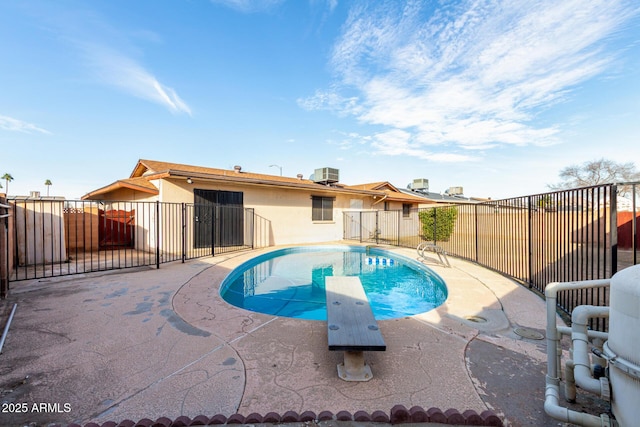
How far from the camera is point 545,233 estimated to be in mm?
5586

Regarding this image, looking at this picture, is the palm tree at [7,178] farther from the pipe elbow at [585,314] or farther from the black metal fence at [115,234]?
the pipe elbow at [585,314]

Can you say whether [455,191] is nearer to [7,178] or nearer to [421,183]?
[421,183]

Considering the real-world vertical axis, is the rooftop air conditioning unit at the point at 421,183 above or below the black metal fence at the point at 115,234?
→ above

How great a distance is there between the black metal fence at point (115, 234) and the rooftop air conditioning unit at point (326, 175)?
5.44 m

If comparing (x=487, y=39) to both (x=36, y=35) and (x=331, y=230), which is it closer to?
(x=331, y=230)

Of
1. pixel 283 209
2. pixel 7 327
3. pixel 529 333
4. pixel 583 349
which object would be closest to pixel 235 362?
pixel 583 349

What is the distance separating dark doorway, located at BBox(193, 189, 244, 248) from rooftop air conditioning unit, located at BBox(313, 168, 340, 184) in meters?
5.98

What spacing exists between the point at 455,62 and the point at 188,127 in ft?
41.0

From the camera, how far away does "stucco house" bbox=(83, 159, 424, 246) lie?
982 cm

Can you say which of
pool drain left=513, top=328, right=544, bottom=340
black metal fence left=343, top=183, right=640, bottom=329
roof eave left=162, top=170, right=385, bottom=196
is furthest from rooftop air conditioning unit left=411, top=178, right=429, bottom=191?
pool drain left=513, top=328, right=544, bottom=340

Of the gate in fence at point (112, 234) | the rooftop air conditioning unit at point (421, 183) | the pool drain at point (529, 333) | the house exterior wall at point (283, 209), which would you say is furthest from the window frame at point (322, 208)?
the rooftop air conditioning unit at point (421, 183)

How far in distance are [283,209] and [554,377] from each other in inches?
465

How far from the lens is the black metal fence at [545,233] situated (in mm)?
3583

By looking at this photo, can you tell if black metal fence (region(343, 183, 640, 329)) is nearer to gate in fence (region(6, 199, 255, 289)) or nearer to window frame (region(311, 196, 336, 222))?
window frame (region(311, 196, 336, 222))
